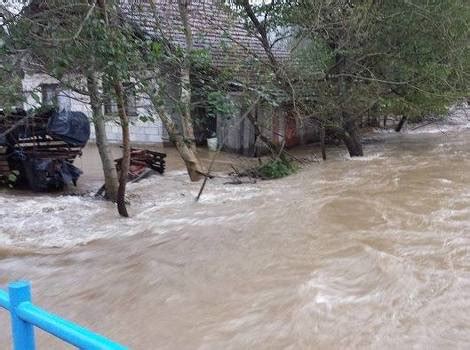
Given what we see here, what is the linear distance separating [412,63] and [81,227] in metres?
8.00

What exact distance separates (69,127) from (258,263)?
5.75 meters

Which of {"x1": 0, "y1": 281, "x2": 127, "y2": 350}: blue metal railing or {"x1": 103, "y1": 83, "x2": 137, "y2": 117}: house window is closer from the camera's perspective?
{"x1": 0, "y1": 281, "x2": 127, "y2": 350}: blue metal railing

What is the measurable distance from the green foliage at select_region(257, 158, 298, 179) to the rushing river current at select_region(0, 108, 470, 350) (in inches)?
35.1

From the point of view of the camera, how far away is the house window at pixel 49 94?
244 inches

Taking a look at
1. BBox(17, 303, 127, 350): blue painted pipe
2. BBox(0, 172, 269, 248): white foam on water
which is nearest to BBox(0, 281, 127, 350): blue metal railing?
BBox(17, 303, 127, 350): blue painted pipe

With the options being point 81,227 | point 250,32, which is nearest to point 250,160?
point 250,32

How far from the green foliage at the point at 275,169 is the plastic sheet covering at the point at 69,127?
12.1ft

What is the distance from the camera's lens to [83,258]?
6254mm

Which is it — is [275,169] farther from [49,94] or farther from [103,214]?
[49,94]

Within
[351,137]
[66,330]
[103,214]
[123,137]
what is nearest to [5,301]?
[66,330]

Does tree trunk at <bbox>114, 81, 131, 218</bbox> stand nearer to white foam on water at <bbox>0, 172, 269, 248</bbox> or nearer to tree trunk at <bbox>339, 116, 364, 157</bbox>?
white foam on water at <bbox>0, 172, 269, 248</bbox>

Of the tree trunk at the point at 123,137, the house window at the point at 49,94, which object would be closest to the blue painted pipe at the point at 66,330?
the tree trunk at the point at 123,137

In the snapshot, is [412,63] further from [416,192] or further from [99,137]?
[99,137]

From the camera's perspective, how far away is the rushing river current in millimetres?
4211
